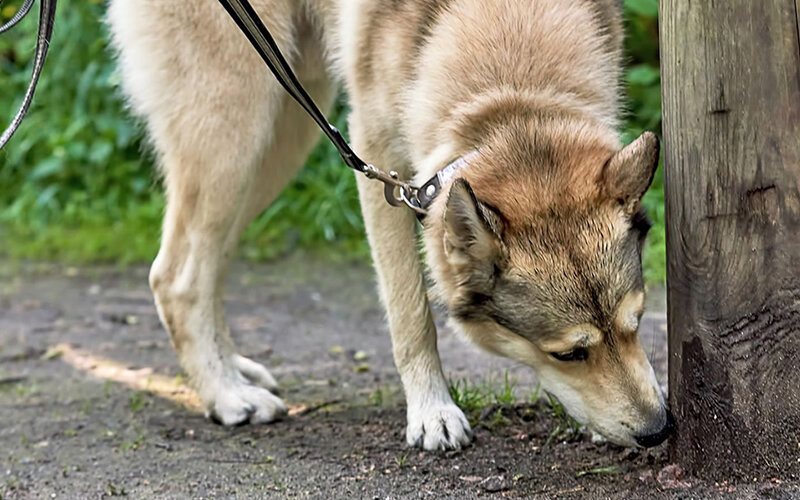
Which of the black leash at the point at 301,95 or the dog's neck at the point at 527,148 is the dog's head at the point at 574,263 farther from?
the black leash at the point at 301,95

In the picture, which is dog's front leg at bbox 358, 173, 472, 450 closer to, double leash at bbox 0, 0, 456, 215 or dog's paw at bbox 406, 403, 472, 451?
dog's paw at bbox 406, 403, 472, 451

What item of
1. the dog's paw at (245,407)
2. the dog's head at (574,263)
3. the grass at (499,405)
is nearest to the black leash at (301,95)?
the dog's head at (574,263)

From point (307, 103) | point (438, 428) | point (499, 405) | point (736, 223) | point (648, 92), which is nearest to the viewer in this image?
point (736, 223)

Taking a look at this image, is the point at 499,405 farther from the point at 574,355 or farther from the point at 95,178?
the point at 95,178

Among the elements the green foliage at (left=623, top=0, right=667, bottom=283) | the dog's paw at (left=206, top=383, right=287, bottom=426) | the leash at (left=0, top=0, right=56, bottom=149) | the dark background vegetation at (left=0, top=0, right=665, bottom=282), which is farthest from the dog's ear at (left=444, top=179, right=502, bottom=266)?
the dark background vegetation at (left=0, top=0, right=665, bottom=282)

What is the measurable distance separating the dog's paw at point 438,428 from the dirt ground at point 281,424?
1.8 inches

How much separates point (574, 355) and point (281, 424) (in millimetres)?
1368

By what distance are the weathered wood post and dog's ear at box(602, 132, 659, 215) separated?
0.25 ft

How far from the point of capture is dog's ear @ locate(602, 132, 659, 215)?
254 cm

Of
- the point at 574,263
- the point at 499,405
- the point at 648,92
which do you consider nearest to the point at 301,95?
the point at 574,263

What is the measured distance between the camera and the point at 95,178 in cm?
744

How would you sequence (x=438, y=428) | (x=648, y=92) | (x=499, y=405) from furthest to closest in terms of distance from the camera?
(x=648, y=92), (x=499, y=405), (x=438, y=428)

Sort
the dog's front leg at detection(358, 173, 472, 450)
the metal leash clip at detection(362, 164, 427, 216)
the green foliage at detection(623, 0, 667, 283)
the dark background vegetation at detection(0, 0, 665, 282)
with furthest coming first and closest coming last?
the dark background vegetation at detection(0, 0, 665, 282) → the green foliage at detection(623, 0, 667, 283) → the dog's front leg at detection(358, 173, 472, 450) → the metal leash clip at detection(362, 164, 427, 216)

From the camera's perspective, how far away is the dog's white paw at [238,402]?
3.67 m
